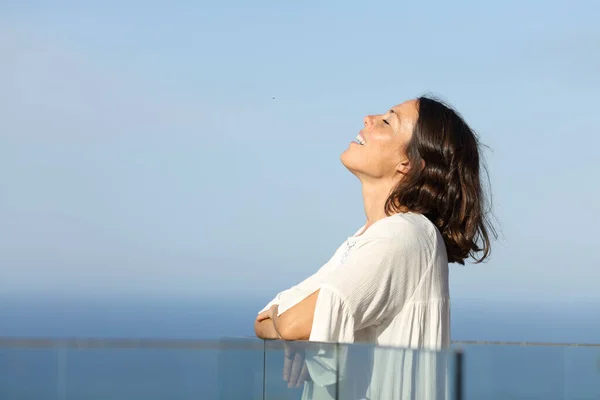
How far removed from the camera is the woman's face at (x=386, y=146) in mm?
2752

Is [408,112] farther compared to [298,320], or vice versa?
[408,112]

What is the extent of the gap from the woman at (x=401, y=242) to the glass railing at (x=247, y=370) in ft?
0.42

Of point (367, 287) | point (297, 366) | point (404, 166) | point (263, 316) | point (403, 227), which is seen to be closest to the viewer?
point (297, 366)

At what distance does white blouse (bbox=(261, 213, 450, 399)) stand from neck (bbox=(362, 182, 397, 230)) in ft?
0.53

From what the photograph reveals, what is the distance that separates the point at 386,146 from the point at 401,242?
0.38 meters

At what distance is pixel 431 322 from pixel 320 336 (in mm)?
278

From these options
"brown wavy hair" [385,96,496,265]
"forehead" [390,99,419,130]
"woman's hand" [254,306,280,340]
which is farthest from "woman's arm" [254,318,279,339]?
"forehead" [390,99,419,130]

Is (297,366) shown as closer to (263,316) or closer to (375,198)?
(263,316)

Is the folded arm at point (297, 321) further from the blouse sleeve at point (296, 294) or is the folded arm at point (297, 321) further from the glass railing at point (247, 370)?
the glass railing at point (247, 370)

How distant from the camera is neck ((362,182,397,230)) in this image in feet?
9.06

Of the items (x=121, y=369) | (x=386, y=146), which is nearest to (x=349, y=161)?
(x=386, y=146)

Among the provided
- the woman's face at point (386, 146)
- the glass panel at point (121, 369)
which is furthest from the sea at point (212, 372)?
the woman's face at point (386, 146)

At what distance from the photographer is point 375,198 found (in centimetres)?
280

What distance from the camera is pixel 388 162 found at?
278 centimetres
